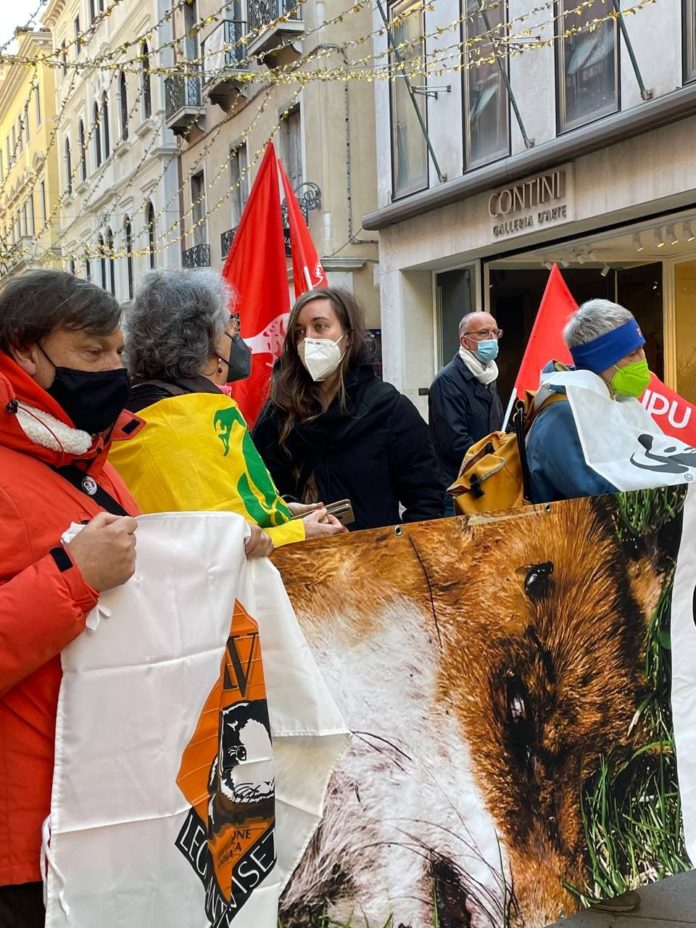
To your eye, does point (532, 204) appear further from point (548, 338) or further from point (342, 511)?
point (342, 511)

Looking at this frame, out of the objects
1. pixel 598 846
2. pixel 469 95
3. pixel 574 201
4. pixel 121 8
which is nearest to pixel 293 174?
pixel 469 95

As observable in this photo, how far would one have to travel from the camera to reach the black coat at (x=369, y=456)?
12.3ft

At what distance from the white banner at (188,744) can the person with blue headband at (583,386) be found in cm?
147

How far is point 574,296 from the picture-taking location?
14.2m

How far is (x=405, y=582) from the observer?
2.68 meters

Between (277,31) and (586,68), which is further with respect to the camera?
(277,31)

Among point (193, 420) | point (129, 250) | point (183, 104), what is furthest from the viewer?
point (129, 250)

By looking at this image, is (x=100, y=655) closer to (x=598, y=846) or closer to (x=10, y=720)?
(x=10, y=720)

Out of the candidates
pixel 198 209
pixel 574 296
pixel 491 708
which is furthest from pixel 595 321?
pixel 198 209

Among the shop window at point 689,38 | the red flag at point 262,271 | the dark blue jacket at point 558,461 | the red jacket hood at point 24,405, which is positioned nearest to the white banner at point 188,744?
the red jacket hood at point 24,405

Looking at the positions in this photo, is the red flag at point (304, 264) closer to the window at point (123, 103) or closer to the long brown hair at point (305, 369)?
the long brown hair at point (305, 369)

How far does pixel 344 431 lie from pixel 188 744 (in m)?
1.89

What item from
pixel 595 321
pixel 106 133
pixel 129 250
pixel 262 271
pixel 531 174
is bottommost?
pixel 595 321

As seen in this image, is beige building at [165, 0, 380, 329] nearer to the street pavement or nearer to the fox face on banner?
the street pavement
